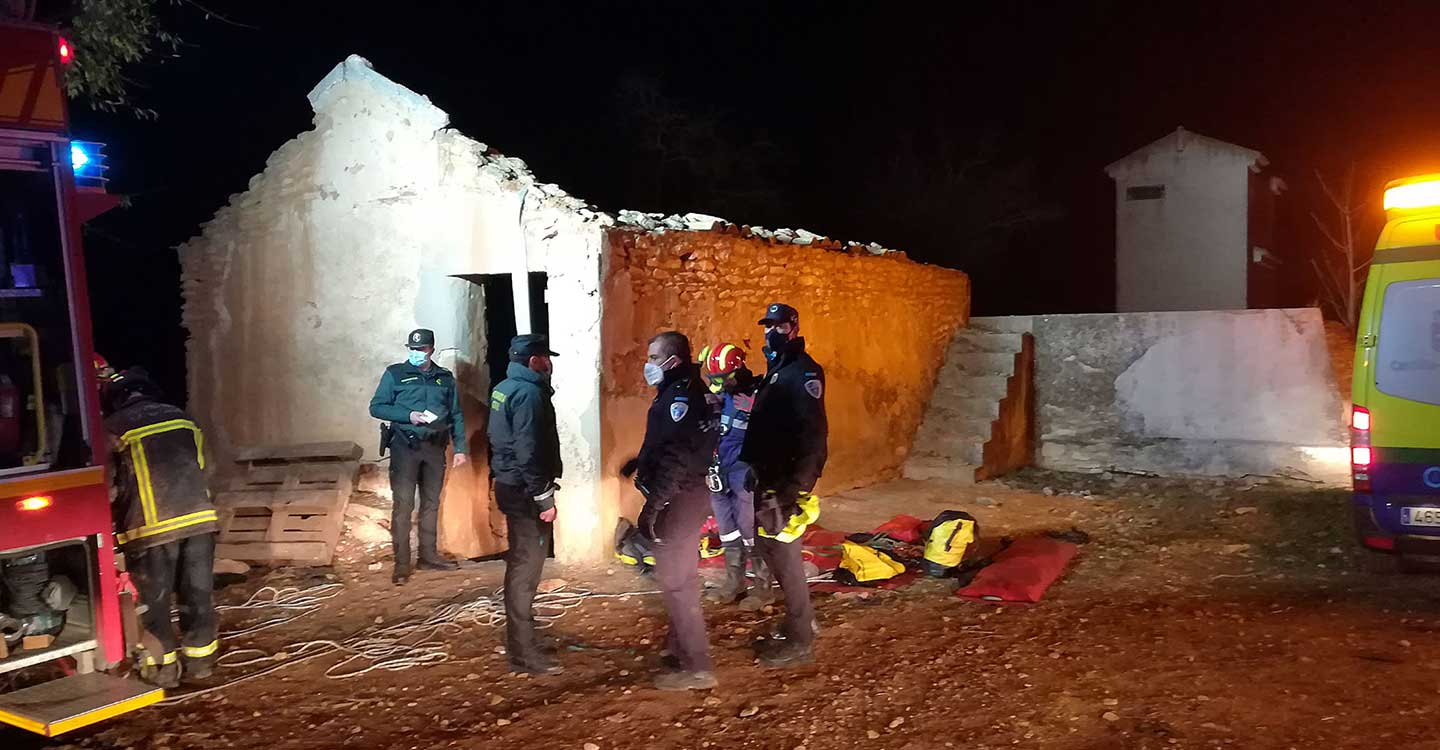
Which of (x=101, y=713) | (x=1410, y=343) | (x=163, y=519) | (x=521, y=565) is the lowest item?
(x=101, y=713)

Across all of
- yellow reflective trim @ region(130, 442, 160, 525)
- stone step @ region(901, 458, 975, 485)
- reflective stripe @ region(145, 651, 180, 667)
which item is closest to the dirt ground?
reflective stripe @ region(145, 651, 180, 667)

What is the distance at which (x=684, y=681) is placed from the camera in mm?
4672

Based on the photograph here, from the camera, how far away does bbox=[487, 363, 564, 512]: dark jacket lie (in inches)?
192

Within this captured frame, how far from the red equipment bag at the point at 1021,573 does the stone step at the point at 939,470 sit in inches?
132

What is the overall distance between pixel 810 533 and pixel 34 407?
17.4 ft

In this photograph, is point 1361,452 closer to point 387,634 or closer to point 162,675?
point 387,634

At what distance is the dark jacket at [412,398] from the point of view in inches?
269

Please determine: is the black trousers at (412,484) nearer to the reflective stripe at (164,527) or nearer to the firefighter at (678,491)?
the reflective stripe at (164,527)

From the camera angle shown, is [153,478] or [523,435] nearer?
[153,478]

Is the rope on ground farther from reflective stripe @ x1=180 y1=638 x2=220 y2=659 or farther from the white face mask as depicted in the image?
the white face mask

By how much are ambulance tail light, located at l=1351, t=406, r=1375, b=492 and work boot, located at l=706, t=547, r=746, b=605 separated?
3940 mm

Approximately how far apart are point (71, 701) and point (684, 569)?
2.69m

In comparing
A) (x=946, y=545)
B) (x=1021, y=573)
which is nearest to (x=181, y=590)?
(x=946, y=545)

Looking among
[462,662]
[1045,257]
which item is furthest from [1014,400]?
[1045,257]
